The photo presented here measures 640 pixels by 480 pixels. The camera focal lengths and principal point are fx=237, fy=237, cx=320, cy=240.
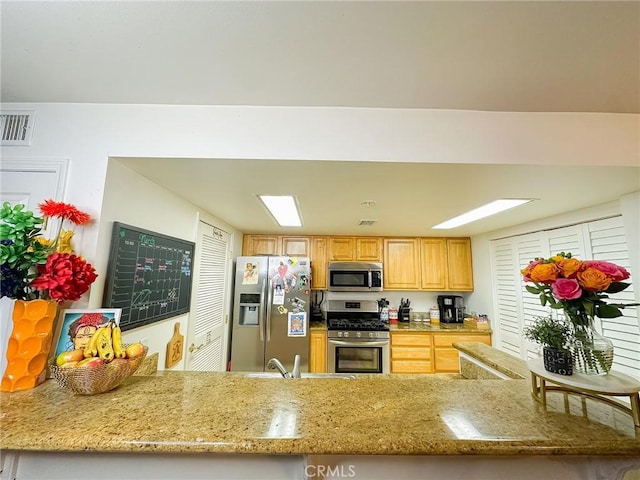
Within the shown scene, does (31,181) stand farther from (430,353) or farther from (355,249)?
(430,353)

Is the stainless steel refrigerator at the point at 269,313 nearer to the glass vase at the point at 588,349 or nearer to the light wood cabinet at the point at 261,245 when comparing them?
the light wood cabinet at the point at 261,245

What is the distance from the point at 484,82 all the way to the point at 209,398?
172cm

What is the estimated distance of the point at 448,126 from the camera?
3.96ft

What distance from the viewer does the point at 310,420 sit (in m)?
0.78

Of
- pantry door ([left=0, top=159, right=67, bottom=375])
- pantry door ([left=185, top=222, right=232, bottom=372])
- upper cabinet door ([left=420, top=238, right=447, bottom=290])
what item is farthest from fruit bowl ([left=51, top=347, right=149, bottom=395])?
upper cabinet door ([left=420, top=238, right=447, bottom=290])

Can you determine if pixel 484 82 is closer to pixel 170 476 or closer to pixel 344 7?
pixel 344 7

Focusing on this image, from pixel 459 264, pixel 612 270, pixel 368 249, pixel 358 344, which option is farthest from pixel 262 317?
pixel 459 264

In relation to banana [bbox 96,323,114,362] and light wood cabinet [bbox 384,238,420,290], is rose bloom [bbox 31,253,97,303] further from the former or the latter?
light wood cabinet [bbox 384,238,420,290]

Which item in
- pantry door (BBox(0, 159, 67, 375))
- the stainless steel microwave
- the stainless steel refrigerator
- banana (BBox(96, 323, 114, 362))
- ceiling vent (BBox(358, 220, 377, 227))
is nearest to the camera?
banana (BBox(96, 323, 114, 362))

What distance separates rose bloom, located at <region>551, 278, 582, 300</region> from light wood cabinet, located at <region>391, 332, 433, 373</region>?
240 cm

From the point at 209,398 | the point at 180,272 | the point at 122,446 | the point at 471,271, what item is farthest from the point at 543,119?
the point at 471,271

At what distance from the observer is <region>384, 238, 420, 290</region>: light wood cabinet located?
341cm

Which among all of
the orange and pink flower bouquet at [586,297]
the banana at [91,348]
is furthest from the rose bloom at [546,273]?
the banana at [91,348]

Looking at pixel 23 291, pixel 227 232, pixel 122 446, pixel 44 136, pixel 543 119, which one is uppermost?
pixel 543 119
